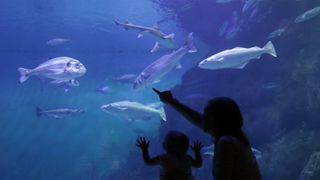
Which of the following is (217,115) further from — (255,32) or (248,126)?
(255,32)

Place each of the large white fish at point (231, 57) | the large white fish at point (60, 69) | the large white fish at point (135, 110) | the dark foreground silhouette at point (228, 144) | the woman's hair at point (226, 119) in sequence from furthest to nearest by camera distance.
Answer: the large white fish at point (135, 110) < the large white fish at point (60, 69) < the large white fish at point (231, 57) < the woman's hair at point (226, 119) < the dark foreground silhouette at point (228, 144)

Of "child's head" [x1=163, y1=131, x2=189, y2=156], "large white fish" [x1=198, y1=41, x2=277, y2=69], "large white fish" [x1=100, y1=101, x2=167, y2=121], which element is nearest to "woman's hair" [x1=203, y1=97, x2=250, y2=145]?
"child's head" [x1=163, y1=131, x2=189, y2=156]

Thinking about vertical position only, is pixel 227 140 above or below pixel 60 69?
below

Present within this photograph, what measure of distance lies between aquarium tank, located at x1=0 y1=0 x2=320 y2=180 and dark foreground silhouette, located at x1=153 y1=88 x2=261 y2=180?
16.9ft

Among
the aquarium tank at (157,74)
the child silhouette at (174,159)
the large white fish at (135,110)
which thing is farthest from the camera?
the large white fish at (135,110)

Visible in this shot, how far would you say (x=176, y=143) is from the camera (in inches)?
104

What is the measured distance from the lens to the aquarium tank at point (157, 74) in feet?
28.2

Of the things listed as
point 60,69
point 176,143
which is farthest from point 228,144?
point 60,69

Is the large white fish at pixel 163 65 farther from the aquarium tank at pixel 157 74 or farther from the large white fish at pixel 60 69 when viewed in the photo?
the large white fish at pixel 60 69

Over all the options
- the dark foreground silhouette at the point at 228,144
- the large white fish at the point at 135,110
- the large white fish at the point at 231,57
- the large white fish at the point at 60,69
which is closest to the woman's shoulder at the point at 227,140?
the dark foreground silhouette at the point at 228,144

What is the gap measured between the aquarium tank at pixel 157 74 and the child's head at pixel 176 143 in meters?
4.75

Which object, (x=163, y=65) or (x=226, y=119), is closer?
(x=226, y=119)

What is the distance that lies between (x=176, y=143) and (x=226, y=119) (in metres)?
0.57

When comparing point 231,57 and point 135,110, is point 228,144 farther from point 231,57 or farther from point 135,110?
point 135,110
